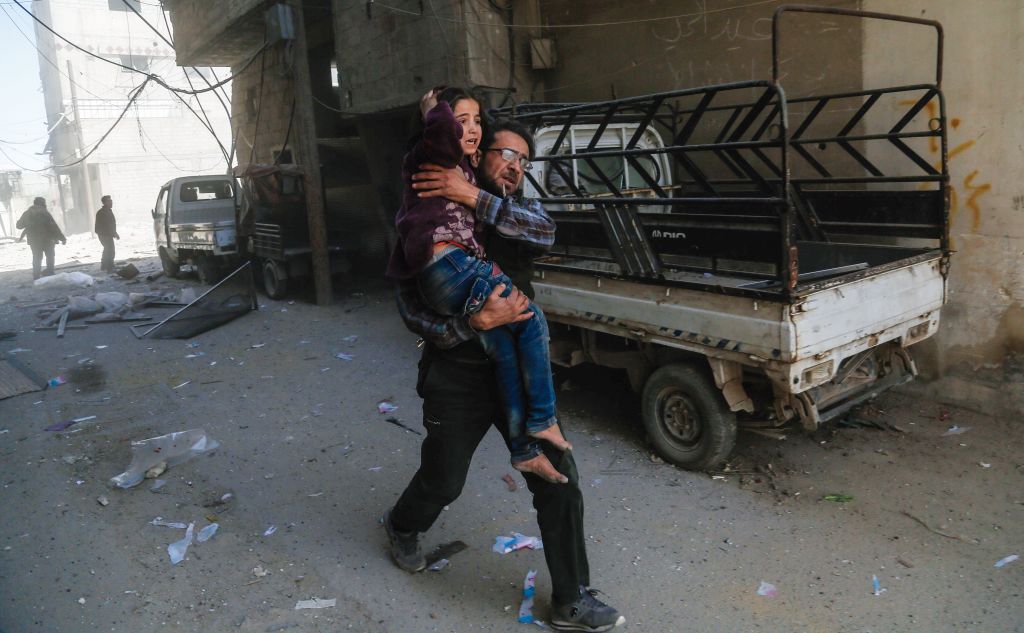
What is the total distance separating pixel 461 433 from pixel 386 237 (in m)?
8.53

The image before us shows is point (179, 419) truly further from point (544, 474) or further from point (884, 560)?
point (884, 560)

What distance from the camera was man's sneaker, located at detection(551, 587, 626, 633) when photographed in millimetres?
2668

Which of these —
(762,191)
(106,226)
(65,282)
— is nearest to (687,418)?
(762,191)

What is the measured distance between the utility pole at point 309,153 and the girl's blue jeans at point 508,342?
7.43 m

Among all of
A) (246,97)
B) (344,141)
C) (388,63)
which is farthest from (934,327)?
(246,97)

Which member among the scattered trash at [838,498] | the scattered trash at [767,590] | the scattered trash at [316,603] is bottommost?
the scattered trash at [767,590]

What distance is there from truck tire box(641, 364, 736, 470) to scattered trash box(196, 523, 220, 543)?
7.89 ft

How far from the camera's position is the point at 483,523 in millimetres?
3637

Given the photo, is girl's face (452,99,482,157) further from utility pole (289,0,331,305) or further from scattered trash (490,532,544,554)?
utility pole (289,0,331,305)

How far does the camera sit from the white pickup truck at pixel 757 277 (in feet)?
11.7

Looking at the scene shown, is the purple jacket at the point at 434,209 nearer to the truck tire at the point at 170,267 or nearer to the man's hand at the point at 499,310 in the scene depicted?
the man's hand at the point at 499,310

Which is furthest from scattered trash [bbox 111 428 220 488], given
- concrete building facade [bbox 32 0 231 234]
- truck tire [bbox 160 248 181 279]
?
concrete building facade [bbox 32 0 231 234]

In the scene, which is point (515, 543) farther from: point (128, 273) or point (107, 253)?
point (107, 253)

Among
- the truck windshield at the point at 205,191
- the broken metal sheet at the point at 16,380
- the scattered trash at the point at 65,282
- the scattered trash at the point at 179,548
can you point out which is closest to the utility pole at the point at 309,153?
the broken metal sheet at the point at 16,380
